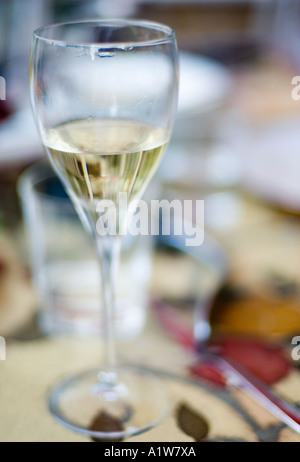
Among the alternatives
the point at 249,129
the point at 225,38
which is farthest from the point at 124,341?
the point at 225,38

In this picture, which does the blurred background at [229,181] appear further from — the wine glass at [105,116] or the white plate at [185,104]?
the wine glass at [105,116]

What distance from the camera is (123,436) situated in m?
0.43

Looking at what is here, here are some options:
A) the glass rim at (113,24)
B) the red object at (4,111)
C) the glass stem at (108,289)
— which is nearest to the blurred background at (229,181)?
the red object at (4,111)

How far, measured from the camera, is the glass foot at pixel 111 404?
0.44 metres

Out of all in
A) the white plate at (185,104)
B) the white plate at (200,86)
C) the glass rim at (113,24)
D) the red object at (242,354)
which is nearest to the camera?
the glass rim at (113,24)

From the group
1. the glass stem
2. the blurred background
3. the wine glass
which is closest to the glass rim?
the wine glass

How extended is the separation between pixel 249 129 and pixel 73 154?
432mm

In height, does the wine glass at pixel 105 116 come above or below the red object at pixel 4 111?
above

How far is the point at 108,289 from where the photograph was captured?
462mm

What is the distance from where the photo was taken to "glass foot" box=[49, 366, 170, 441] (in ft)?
1.44

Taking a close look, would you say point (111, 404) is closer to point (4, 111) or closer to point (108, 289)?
point (108, 289)

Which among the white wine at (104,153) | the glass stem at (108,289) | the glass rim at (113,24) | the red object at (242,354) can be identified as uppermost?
the glass rim at (113,24)

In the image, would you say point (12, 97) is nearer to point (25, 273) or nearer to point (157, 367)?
point (25, 273)

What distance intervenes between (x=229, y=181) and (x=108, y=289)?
1.27 ft
